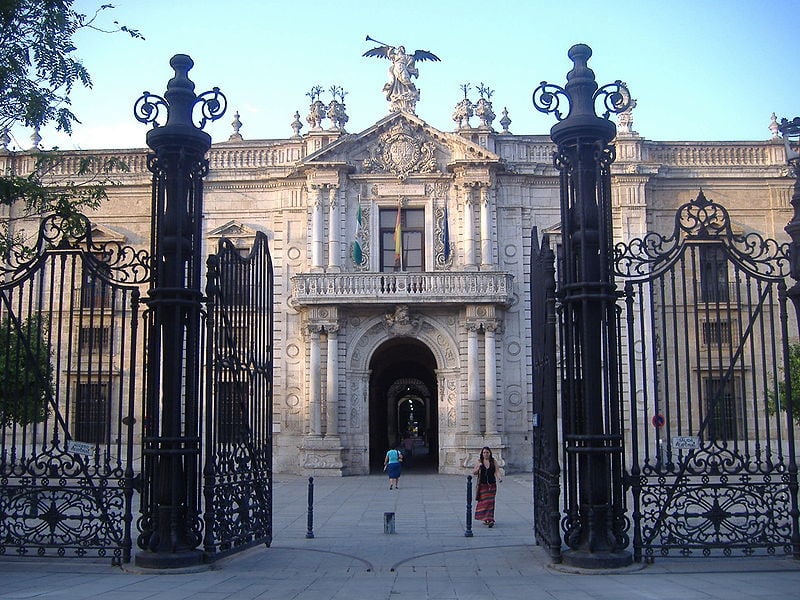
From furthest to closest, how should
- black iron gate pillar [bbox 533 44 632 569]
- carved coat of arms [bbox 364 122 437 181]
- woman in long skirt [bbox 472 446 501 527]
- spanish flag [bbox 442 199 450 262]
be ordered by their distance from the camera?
carved coat of arms [bbox 364 122 437 181], spanish flag [bbox 442 199 450 262], woman in long skirt [bbox 472 446 501 527], black iron gate pillar [bbox 533 44 632 569]

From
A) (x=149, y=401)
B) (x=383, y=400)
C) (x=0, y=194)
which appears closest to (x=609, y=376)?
(x=149, y=401)

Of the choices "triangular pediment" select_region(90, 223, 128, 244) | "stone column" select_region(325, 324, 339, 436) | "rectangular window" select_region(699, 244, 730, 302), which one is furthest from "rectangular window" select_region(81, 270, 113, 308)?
"stone column" select_region(325, 324, 339, 436)

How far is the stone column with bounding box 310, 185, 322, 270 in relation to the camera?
3002 centimetres

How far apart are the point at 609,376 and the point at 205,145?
5562 mm

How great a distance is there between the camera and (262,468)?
1188 centimetres

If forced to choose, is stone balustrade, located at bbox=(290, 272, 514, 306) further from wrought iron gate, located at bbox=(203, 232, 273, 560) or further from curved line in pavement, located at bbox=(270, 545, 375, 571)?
curved line in pavement, located at bbox=(270, 545, 375, 571)

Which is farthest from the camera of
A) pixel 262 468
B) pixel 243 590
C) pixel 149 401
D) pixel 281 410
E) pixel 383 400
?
pixel 383 400

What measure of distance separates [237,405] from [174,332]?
1743 millimetres

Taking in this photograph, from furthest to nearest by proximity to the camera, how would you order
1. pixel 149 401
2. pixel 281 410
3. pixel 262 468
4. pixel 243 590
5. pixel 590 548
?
1. pixel 281 410
2. pixel 262 468
3. pixel 149 401
4. pixel 590 548
5. pixel 243 590

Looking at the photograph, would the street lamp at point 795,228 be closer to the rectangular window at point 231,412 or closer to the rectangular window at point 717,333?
the rectangular window at point 717,333

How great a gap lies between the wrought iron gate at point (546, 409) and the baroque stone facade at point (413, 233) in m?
17.5

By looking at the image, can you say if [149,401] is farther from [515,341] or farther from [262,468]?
[515,341]

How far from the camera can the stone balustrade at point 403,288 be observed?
28922 millimetres

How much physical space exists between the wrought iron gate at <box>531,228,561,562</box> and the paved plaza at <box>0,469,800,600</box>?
426 mm
